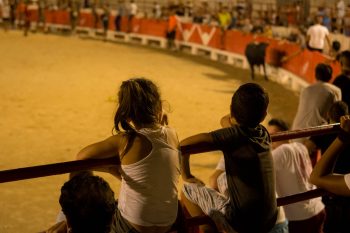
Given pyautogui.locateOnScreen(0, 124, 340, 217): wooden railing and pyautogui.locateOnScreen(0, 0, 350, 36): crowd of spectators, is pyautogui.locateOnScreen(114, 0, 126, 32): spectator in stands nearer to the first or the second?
pyautogui.locateOnScreen(0, 0, 350, 36): crowd of spectators

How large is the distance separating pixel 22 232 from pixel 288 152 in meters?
3.22

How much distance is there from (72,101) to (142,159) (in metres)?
10.4

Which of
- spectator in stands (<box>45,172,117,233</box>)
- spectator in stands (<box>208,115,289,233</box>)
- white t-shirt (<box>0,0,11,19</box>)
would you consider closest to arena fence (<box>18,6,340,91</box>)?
white t-shirt (<box>0,0,11,19</box>)

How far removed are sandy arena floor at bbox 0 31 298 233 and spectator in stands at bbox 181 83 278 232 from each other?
3.62ft

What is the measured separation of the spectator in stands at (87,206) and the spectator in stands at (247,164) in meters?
0.81

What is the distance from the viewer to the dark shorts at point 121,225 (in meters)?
2.97

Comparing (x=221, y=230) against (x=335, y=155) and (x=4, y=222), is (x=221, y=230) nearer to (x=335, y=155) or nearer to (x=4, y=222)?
(x=335, y=155)

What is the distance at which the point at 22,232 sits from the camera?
605 cm

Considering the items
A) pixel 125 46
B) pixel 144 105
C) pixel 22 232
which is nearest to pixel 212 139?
pixel 144 105

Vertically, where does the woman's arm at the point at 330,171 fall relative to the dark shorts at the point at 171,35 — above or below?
above

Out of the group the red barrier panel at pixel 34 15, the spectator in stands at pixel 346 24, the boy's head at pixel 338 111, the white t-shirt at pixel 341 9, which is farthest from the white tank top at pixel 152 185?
the red barrier panel at pixel 34 15

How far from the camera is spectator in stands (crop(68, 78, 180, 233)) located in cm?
293

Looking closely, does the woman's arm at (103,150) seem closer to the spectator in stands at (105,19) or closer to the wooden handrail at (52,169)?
the wooden handrail at (52,169)

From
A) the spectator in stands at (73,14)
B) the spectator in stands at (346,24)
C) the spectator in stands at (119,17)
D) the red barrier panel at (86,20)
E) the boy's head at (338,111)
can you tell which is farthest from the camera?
Result: the red barrier panel at (86,20)
